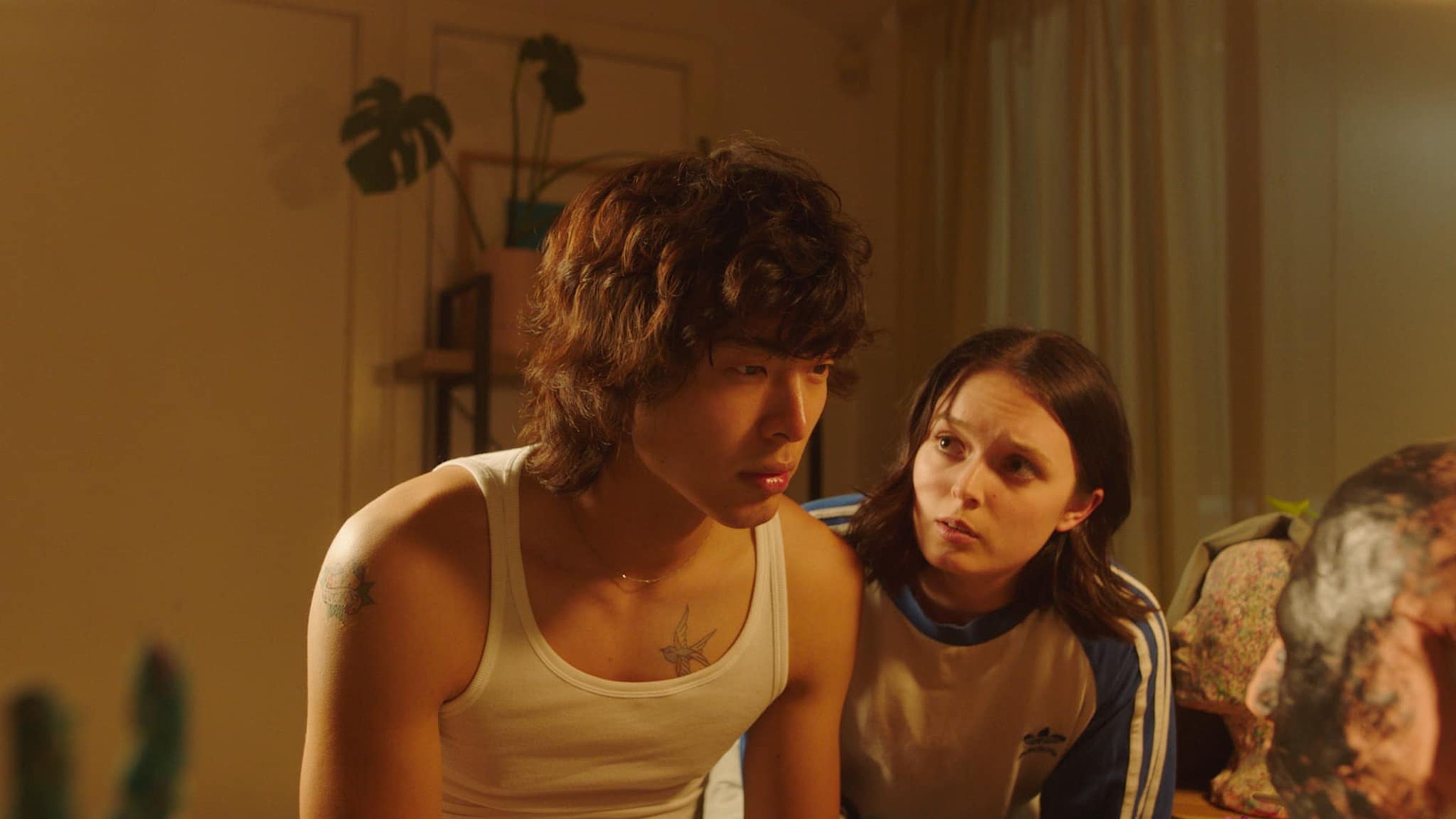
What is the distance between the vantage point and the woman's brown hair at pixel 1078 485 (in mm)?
1132

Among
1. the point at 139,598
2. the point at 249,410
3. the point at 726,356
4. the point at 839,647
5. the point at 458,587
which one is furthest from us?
the point at 249,410

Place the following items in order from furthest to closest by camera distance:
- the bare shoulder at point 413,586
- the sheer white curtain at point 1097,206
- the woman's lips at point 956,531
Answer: the sheer white curtain at point 1097,206 → the woman's lips at point 956,531 → the bare shoulder at point 413,586

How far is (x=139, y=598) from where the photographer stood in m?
0.16

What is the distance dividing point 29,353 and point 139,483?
0.24ft

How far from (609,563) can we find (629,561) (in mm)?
18

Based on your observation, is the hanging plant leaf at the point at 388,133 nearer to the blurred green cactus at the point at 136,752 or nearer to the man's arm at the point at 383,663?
the man's arm at the point at 383,663

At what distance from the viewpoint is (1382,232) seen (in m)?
0.58

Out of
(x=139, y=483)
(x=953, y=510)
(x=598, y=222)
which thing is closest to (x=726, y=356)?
(x=598, y=222)

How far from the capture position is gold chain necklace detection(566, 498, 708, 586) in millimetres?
1053

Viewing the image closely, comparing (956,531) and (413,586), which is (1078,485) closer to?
(956,531)

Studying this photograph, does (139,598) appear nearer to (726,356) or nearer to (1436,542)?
(1436,542)

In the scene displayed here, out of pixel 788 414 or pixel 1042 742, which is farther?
pixel 1042 742

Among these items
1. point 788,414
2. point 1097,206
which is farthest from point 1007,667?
point 1097,206

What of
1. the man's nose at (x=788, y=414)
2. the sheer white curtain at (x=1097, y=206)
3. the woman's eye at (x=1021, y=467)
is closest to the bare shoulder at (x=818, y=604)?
the woman's eye at (x=1021, y=467)
